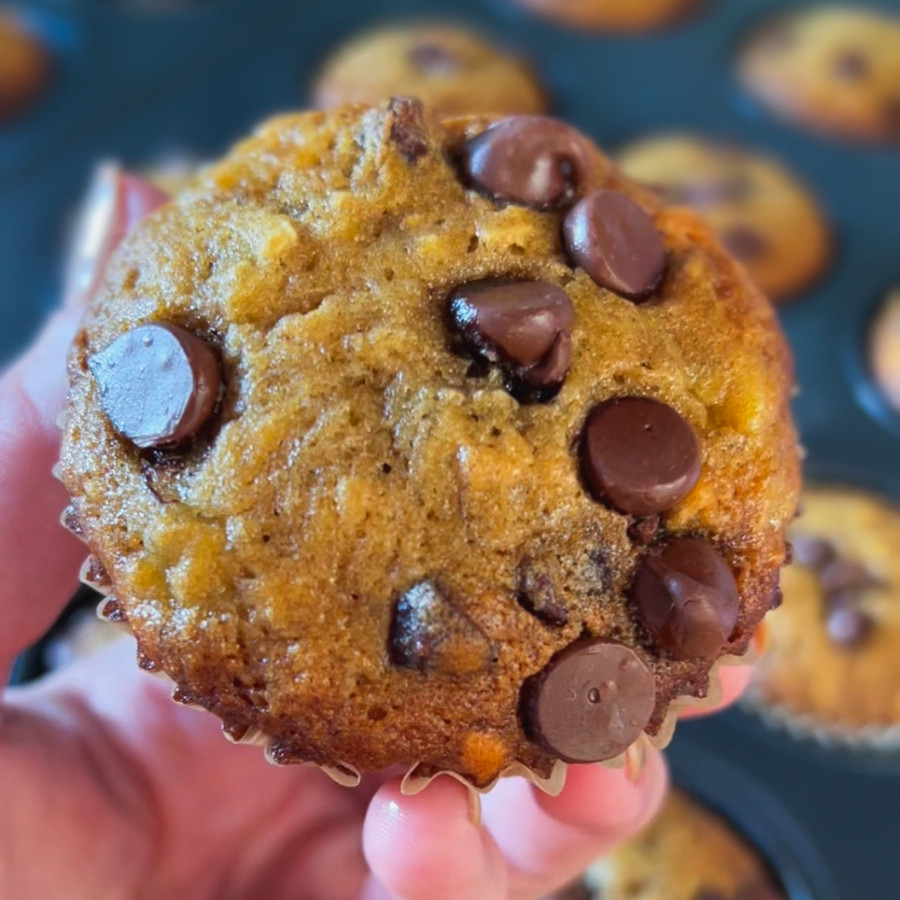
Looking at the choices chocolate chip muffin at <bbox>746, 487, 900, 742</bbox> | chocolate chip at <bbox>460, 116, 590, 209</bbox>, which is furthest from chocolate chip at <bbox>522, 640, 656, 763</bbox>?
chocolate chip muffin at <bbox>746, 487, 900, 742</bbox>

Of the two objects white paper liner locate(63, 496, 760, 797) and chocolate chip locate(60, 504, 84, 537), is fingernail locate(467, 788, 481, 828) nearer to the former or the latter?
white paper liner locate(63, 496, 760, 797)

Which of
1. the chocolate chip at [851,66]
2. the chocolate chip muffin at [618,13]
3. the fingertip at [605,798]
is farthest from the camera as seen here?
the chocolate chip muffin at [618,13]

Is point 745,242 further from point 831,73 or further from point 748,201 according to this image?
point 831,73

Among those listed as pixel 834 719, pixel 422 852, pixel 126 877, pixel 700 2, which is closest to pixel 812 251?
pixel 700 2

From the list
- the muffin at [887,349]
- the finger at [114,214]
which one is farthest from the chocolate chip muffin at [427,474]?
the muffin at [887,349]

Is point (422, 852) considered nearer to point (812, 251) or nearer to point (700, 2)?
point (812, 251)

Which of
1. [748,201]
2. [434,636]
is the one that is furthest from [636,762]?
[748,201]

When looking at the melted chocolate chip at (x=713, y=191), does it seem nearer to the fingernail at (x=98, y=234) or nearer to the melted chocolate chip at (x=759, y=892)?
the fingernail at (x=98, y=234)

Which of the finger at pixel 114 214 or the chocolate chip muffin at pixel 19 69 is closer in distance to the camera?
the finger at pixel 114 214
